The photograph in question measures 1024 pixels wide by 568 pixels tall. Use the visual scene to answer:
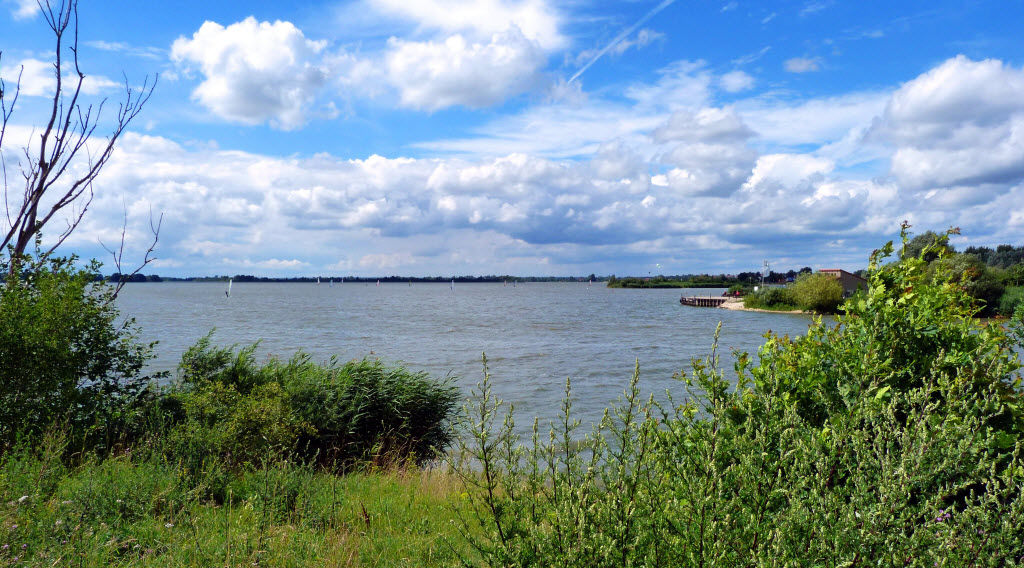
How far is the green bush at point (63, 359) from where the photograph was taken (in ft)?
25.2

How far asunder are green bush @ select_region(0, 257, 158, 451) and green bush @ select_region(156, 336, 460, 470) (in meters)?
0.76

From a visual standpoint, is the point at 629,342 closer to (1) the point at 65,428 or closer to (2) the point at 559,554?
(1) the point at 65,428

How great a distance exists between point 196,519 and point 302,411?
451 cm

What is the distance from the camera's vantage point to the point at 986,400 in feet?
11.1

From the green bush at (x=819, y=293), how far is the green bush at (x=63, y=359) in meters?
77.8

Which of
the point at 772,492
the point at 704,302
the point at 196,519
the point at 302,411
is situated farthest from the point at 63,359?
the point at 704,302

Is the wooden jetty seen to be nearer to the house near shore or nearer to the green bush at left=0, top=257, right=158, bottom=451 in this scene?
the house near shore

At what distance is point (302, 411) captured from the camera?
9.49 metres

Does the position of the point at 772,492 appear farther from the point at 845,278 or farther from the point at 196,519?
the point at 845,278

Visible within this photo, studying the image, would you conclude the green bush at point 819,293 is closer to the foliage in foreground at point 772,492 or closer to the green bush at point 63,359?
the green bush at point 63,359

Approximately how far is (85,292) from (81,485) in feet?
14.3

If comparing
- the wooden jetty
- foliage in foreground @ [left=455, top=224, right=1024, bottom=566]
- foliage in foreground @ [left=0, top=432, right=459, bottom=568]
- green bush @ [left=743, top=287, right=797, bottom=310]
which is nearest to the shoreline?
green bush @ [left=743, top=287, right=797, bottom=310]

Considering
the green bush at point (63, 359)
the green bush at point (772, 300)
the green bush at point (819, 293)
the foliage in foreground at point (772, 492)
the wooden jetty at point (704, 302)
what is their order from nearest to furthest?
the foliage in foreground at point (772, 492), the green bush at point (63, 359), the green bush at point (819, 293), the green bush at point (772, 300), the wooden jetty at point (704, 302)

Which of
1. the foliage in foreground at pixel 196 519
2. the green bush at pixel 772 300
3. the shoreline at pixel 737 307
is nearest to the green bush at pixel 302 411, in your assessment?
the foliage in foreground at pixel 196 519
